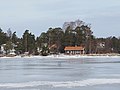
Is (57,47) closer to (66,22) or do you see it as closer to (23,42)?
(23,42)

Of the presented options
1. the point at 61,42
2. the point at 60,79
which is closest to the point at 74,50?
the point at 61,42

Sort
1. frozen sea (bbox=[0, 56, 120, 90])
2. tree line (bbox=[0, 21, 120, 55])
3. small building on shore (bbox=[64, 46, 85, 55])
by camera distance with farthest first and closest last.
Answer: tree line (bbox=[0, 21, 120, 55]) < small building on shore (bbox=[64, 46, 85, 55]) < frozen sea (bbox=[0, 56, 120, 90])

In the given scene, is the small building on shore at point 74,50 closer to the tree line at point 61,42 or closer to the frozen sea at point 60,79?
the tree line at point 61,42

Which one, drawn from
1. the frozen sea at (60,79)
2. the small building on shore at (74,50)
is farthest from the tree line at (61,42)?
the frozen sea at (60,79)

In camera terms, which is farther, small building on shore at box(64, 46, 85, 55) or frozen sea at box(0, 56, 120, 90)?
small building on shore at box(64, 46, 85, 55)

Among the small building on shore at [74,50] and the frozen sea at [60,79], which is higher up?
the small building on shore at [74,50]

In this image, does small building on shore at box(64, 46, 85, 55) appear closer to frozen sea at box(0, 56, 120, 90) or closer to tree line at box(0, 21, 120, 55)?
tree line at box(0, 21, 120, 55)

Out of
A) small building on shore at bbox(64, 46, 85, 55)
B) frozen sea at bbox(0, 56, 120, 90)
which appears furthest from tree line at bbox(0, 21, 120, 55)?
frozen sea at bbox(0, 56, 120, 90)

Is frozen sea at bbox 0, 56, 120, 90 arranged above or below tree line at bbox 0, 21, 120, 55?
below

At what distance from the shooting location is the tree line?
415ft

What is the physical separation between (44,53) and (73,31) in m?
21.4

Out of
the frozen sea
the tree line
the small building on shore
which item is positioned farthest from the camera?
the tree line

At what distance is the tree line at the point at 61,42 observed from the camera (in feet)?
415

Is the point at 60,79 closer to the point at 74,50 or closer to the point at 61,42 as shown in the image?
the point at 74,50
